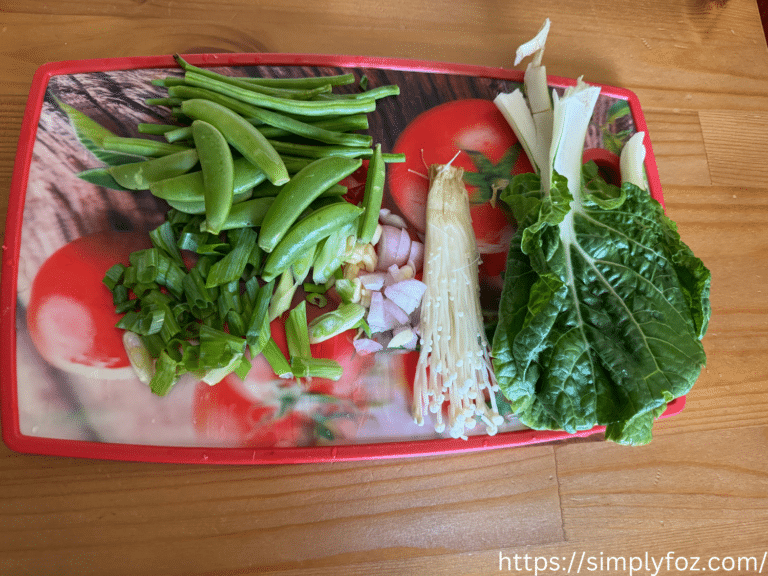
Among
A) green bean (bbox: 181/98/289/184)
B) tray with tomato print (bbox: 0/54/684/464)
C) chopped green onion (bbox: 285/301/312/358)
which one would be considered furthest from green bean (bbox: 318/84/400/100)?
chopped green onion (bbox: 285/301/312/358)

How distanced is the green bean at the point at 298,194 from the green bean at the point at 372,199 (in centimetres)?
7

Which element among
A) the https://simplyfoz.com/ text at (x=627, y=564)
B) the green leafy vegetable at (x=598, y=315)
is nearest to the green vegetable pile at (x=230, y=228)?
the green leafy vegetable at (x=598, y=315)

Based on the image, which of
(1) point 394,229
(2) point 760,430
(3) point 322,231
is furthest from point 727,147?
(3) point 322,231

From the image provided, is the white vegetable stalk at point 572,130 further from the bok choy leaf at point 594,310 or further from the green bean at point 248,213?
the green bean at point 248,213

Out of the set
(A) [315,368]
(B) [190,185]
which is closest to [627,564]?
(A) [315,368]

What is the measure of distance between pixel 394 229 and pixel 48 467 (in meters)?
1.07

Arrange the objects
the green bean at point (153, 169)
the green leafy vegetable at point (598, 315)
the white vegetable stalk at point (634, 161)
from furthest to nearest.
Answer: the white vegetable stalk at point (634, 161) → the green bean at point (153, 169) → the green leafy vegetable at point (598, 315)

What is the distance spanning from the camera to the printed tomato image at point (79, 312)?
123 centimetres

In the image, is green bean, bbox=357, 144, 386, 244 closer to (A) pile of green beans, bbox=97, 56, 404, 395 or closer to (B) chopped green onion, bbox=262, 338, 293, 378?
(A) pile of green beans, bbox=97, 56, 404, 395

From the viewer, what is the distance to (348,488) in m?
1.28

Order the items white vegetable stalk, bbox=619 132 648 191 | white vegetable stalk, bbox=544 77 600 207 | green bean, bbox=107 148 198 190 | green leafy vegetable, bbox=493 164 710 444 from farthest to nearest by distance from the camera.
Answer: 1. white vegetable stalk, bbox=619 132 648 191
2. white vegetable stalk, bbox=544 77 600 207
3. green bean, bbox=107 148 198 190
4. green leafy vegetable, bbox=493 164 710 444

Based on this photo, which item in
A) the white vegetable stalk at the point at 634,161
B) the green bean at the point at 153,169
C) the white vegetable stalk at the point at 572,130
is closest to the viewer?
the green bean at the point at 153,169

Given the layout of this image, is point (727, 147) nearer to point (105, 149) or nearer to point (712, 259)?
point (712, 259)

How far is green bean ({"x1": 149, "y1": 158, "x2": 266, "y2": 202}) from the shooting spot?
122 cm
